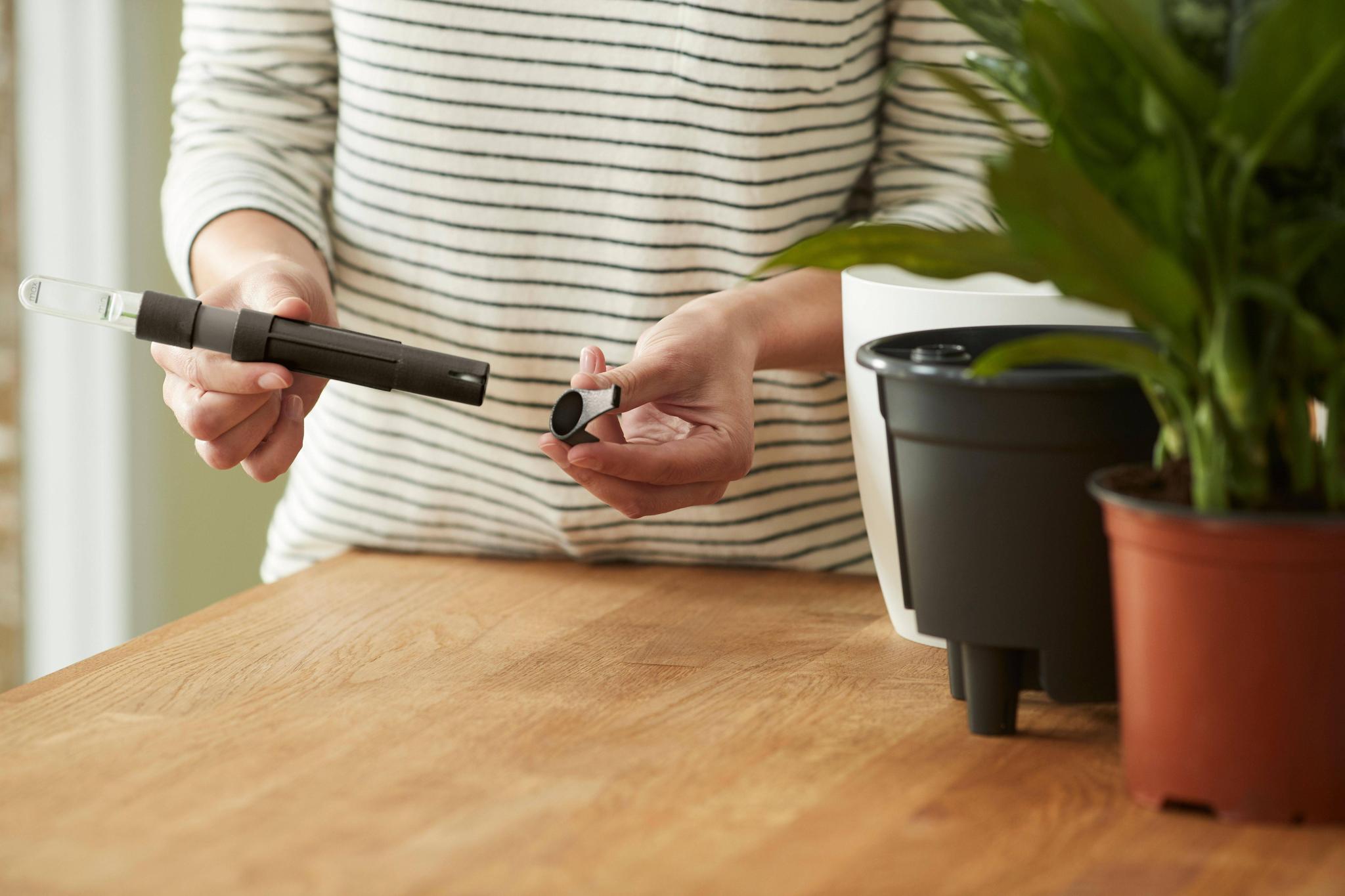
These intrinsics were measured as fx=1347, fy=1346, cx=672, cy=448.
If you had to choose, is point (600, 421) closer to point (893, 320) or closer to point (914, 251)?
point (893, 320)

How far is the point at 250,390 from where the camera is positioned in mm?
778

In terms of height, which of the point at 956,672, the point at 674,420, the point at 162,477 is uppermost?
the point at 674,420

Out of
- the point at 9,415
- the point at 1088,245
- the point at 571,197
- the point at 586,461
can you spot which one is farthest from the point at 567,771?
the point at 9,415

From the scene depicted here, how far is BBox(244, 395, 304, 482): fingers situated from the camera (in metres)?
→ 0.87

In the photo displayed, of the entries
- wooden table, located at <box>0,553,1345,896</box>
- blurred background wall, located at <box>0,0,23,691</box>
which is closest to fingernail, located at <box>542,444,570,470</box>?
wooden table, located at <box>0,553,1345,896</box>

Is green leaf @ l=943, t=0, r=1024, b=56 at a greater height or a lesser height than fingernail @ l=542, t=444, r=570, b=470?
greater

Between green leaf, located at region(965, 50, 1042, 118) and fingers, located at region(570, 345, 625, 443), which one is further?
fingers, located at region(570, 345, 625, 443)

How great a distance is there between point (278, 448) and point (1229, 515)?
1.95 feet

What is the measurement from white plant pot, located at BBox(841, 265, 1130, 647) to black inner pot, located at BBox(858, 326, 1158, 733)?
2.5 inches

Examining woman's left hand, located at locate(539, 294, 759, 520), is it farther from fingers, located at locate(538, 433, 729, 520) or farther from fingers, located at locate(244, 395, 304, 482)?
fingers, located at locate(244, 395, 304, 482)

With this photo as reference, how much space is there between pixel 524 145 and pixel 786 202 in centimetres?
20

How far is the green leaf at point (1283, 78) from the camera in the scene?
0.41 meters

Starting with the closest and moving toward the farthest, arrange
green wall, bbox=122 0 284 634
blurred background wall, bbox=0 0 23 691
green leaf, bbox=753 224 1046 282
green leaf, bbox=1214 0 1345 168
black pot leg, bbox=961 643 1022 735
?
green leaf, bbox=1214 0 1345 168 → green leaf, bbox=753 224 1046 282 → black pot leg, bbox=961 643 1022 735 → blurred background wall, bbox=0 0 23 691 → green wall, bbox=122 0 284 634

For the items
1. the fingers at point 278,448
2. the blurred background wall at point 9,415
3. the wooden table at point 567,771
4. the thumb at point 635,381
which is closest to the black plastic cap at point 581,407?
the thumb at point 635,381
